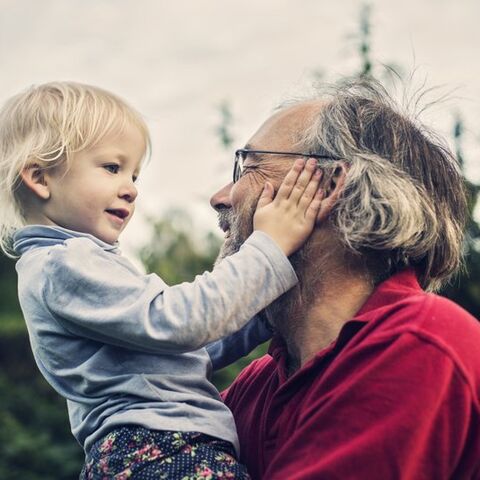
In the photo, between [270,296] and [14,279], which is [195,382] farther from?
[14,279]

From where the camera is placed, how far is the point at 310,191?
97.8 inches

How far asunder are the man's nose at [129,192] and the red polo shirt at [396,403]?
2.75ft

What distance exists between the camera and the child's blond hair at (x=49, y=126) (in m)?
2.56

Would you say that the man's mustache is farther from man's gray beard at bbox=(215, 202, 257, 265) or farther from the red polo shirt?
the red polo shirt

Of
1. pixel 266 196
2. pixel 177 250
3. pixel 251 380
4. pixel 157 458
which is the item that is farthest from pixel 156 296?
pixel 177 250

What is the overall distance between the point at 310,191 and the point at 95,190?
25.6 inches

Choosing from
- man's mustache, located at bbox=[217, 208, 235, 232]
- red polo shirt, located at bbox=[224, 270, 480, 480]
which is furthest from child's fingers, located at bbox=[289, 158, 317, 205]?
red polo shirt, located at bbox=[224, 270, 480, 480]

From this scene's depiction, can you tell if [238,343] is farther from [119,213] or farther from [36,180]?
[36,180]

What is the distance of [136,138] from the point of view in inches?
105

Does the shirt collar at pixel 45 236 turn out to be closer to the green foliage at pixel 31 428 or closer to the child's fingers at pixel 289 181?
the child's fingers at pixel 289 181

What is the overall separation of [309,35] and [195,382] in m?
5.36

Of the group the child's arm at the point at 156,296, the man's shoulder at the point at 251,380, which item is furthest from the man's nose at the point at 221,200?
the man's shoulder at the point at 251,380

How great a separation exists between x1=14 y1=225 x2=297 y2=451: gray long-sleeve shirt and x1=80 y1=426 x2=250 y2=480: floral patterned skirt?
0.03 m

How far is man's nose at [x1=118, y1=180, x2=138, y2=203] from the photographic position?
2.61 metres
